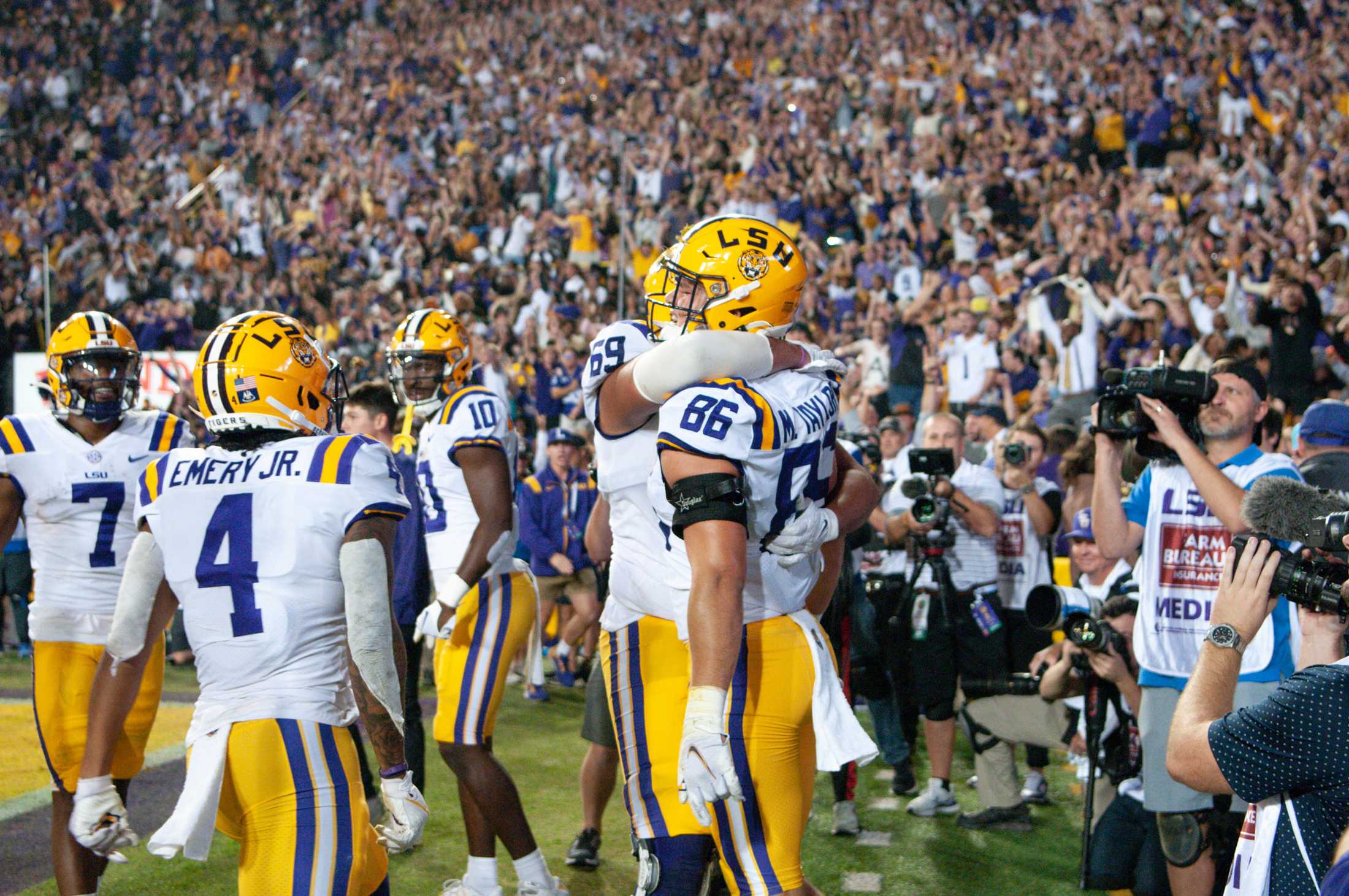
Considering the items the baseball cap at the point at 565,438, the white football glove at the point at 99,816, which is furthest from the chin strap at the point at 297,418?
the baseball cap at the point at 565,438

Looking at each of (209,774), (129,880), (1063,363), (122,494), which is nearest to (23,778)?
(129,880)

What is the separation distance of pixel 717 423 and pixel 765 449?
12cm

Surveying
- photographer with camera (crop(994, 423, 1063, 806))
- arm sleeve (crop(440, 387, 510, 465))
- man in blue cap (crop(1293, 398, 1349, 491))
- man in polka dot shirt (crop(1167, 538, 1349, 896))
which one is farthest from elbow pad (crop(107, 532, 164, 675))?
photographer with camera (crop(994, 423, 1063, 806))

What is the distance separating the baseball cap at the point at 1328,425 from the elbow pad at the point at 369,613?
11.5ft

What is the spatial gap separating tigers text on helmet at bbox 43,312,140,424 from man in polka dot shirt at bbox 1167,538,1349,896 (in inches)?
131

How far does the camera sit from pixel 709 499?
7.90 feet

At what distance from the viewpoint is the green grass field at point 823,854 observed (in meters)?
4.56

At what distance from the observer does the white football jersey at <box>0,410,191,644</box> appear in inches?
154

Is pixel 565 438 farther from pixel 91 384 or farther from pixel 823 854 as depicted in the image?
pixel 91 384

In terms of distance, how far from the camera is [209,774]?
8.07 ft

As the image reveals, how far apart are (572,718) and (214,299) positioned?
12.4 m

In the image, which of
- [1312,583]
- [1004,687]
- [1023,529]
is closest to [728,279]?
[1312,583]

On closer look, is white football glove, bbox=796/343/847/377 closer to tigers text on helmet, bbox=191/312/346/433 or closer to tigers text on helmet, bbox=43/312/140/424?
tigers text on helmet, bbox=191/312/346/433

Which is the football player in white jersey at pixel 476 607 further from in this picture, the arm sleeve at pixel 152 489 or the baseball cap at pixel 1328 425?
the baseball cap at pixel 1328 425
